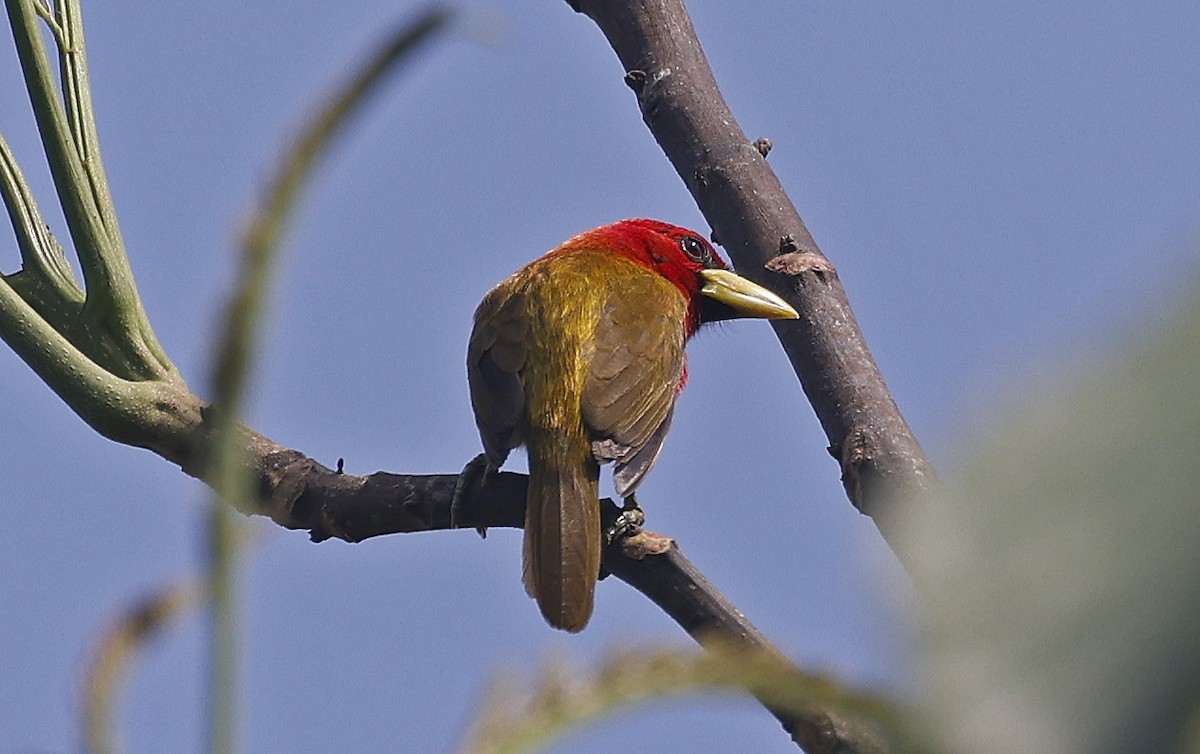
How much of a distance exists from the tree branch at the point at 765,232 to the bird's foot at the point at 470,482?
0.82 metres

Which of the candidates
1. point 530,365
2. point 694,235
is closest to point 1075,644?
point 530,365

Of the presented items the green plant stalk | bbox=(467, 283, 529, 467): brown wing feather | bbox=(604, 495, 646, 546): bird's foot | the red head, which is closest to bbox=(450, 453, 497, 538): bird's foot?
bbox=(467, 283, 529, 467): brown wing feather

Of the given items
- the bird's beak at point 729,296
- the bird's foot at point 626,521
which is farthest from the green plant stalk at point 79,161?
the bird's beak at point 729,296

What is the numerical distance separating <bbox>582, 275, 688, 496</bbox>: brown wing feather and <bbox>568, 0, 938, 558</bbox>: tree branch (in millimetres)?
947

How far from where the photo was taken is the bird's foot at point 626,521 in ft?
11.4

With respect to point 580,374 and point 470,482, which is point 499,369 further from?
point 470,482

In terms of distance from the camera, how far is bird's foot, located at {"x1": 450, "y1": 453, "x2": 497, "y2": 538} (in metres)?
3.26

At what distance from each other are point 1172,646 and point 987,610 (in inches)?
2.1

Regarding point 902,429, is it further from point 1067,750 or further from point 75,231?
point 1067,750

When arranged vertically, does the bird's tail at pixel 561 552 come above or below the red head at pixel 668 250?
below

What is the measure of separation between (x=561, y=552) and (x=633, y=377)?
1.13 meters

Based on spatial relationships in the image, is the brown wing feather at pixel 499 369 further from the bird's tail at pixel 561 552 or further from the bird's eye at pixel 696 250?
the bird's eye at pixel 696 250

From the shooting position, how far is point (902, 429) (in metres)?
3.13

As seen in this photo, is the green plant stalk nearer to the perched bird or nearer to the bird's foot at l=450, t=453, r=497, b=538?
the bird's foot at l=450, t=453, r=497, b=538
